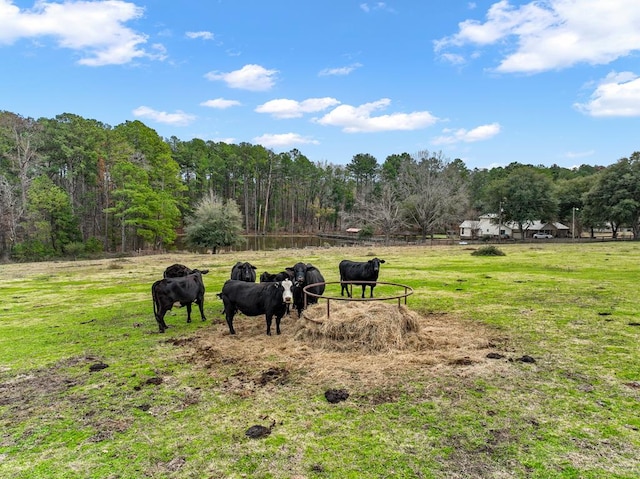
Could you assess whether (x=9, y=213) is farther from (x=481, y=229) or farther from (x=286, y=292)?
(x=481, y=229)

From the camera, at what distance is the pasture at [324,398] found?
3.91m

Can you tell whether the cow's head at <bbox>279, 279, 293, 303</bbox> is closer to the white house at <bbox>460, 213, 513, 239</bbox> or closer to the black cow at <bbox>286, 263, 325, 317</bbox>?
the black cow at <bbox>286, 263, 325, 317</bbox>

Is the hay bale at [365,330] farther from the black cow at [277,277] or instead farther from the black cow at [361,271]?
the black cow at [361,271]

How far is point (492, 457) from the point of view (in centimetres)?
393

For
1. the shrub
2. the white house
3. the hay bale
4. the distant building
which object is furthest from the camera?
the white house

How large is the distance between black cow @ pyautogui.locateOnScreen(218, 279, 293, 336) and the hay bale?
26.0 inches

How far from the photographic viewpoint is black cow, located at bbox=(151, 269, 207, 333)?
9.04 m

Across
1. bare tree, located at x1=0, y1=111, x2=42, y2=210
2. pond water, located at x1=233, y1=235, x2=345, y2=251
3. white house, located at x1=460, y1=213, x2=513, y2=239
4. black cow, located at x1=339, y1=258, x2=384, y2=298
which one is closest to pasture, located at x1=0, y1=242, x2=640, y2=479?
black cow, located at x1=339, y1=258, x2=384, y2=298

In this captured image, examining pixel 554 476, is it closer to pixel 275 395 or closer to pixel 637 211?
pixel 275 395

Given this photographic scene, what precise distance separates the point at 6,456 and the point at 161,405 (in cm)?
163

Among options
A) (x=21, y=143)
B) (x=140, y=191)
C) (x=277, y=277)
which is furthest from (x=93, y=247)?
(x=277, y=277)

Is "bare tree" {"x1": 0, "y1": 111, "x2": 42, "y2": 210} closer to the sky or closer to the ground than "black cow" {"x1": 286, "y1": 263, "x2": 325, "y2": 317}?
closer to the sky

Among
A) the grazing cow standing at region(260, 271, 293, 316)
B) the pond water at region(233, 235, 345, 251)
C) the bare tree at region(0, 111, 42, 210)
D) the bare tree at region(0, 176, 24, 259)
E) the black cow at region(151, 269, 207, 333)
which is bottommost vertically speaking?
the pond water at region(233, 235, 345, 251)

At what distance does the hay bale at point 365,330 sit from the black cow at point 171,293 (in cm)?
321
